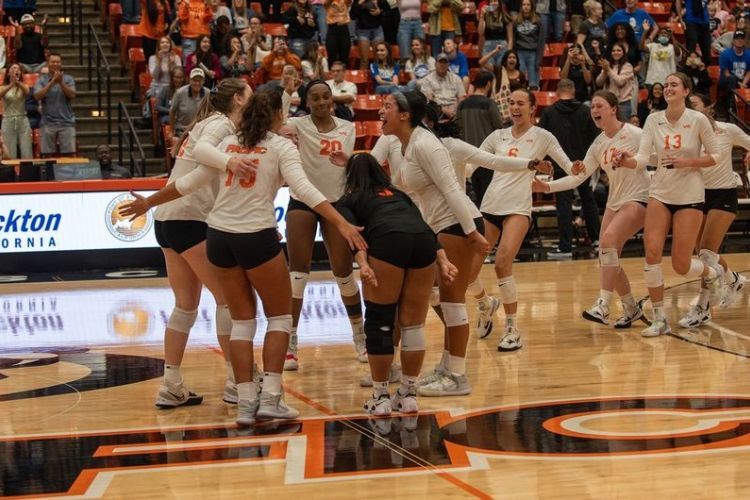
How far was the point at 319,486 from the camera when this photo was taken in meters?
5.32

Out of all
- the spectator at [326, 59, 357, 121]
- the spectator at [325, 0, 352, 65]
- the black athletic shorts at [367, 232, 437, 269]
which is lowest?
the black athletic shorts at [367, 232, 437, 269]

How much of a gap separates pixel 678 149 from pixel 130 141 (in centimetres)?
888

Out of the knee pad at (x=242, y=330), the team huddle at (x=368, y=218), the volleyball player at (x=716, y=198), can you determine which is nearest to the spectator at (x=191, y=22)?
the team huddle at (x=368, y=218)

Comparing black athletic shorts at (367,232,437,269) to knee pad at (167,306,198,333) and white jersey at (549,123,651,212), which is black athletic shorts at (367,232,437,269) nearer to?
knee pad at (167,306,198,333)

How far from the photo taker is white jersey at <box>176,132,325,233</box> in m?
6.20

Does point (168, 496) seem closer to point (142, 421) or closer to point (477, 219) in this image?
point (142, 421)

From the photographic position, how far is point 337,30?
17.3 metres

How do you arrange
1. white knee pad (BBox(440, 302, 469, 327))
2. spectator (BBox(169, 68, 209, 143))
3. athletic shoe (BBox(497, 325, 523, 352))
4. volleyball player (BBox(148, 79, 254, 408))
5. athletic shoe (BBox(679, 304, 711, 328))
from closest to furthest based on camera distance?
volleyball player (BBox(148, 79, 254, 408)) < white knee pad (BBox(440, 302, 469, 327)) < athletic shoe (BBox(497, 325, 523, 352)) < athletic shoe (BBox(679, 304, 711, 328)) < spectator (BBox(169, 68, 209, 143))

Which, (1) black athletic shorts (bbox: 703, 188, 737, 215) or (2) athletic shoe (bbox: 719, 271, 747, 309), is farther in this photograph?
(2) athletic shoe (bbox: 719, 271, 747, 309)

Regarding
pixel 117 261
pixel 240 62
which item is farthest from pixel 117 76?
pixel 117 261

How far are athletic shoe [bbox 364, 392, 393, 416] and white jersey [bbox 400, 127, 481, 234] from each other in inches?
42.5

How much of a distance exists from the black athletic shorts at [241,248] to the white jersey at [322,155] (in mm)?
1745

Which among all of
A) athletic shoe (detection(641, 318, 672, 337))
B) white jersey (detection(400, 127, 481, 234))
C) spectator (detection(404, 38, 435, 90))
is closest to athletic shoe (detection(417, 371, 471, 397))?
white jersey (detection(400, 127, 481, 234))

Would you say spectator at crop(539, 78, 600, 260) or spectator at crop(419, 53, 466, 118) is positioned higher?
spectator at crop(419, 53, 466, 118)
